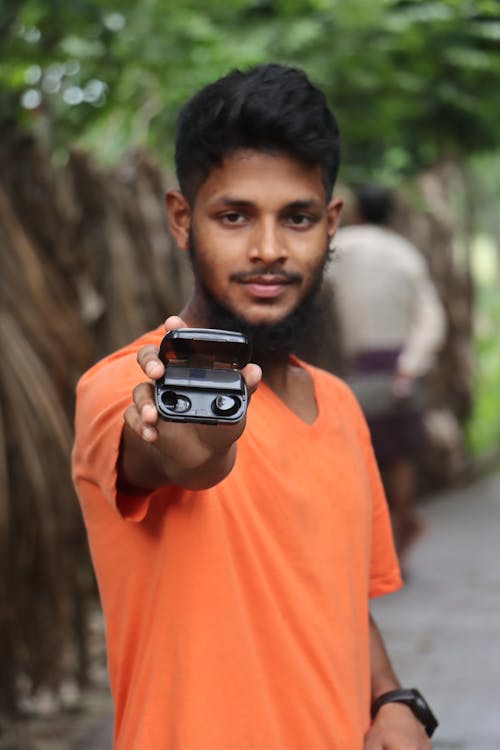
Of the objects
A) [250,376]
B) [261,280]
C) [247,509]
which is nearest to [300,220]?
[261,280]

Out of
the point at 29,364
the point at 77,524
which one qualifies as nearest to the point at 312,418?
the point at 29,364

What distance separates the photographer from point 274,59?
920cm

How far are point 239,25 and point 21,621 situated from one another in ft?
19.4

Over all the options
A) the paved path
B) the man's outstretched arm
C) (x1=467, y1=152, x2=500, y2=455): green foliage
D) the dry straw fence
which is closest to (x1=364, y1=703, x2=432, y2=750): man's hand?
the man's outstretched arm

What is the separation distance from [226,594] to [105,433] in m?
0.30

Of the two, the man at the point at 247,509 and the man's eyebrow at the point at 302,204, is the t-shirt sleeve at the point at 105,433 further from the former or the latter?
the man's eyebrow at the point at 302,204

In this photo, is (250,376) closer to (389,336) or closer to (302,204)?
(302,204)

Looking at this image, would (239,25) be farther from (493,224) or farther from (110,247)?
(493,224)

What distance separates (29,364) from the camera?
461cm

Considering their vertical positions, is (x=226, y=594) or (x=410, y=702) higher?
(x=226, y=594)

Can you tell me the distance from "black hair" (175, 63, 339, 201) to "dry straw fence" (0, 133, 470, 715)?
232 centimetres

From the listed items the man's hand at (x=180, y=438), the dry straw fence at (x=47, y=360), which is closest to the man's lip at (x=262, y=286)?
the man's hand at (x=180, y=438)

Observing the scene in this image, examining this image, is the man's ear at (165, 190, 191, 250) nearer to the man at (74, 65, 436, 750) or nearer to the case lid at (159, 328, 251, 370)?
the man at (74, 65, 436, 750)

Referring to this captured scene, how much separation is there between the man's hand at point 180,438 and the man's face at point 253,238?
41 centimetres
